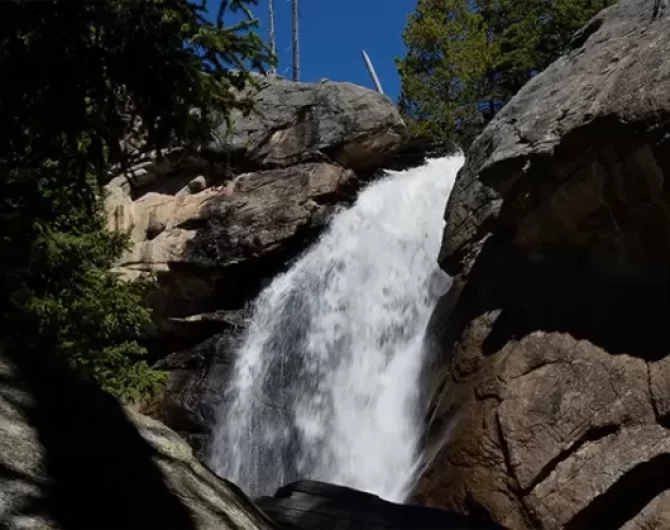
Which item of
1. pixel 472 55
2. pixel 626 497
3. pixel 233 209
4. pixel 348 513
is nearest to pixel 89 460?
pixel 348 513

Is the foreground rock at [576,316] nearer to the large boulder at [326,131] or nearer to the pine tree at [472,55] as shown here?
the large boulder at [326,131]

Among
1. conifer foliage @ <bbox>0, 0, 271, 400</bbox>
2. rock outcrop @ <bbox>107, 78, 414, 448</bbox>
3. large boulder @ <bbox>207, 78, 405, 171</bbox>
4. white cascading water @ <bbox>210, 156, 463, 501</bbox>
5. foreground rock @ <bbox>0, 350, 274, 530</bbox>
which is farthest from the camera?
large boulder @ <bbox>207, 78, 405, 171</bbox>

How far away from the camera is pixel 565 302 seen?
12.0 meters

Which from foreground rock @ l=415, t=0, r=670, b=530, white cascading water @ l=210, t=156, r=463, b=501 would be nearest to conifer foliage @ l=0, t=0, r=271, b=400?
foreground rock @ l=415, t=0, r=670, b=530

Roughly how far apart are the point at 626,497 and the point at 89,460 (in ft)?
26.9

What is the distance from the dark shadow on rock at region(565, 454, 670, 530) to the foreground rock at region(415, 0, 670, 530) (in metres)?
0.02

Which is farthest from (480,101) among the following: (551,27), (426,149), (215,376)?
(215,376)

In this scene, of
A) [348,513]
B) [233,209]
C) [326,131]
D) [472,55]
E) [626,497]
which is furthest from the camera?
[472,55]

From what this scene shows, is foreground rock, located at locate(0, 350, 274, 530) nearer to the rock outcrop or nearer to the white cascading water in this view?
the white cascading water

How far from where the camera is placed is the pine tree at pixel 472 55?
2505 centimetres

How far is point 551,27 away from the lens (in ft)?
81.6

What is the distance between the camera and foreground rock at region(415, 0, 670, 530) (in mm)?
10484

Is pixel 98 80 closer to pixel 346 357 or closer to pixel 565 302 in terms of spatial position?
pixel 565 302

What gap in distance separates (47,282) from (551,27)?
54.2 ft
